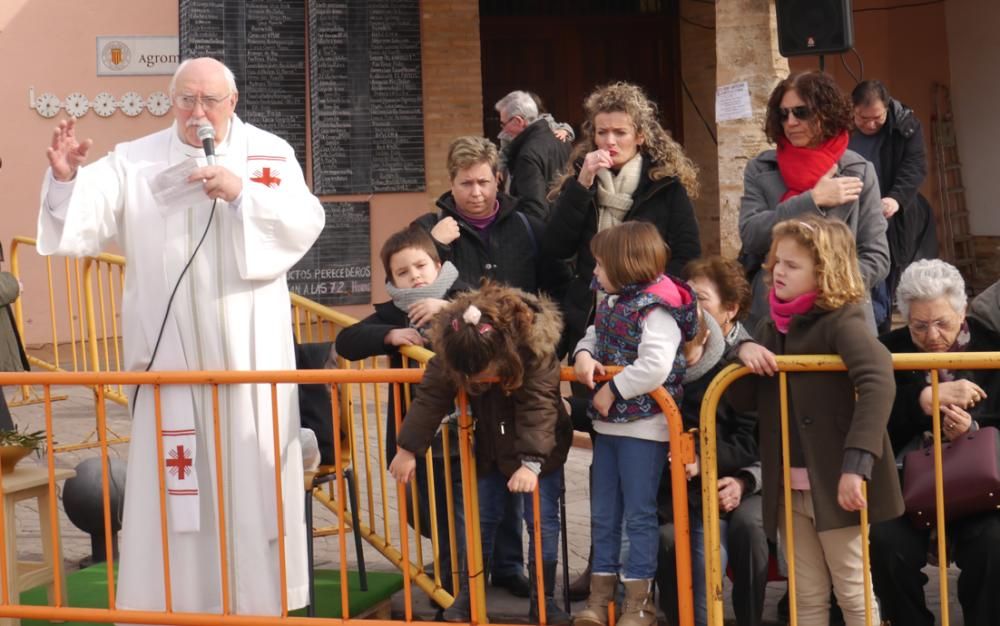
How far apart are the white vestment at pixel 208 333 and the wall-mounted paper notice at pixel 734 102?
486 cm

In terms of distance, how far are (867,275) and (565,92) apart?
8.50 metres

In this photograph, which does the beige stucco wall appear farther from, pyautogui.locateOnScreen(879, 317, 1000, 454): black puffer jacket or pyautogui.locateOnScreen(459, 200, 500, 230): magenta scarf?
pyautogui.locateOnScreen(879, 317, 1000, 454): black puffer jacket

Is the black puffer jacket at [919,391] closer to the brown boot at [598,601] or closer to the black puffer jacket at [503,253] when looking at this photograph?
the brown boot at [598,601]

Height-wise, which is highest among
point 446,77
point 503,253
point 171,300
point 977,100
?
point 446,77

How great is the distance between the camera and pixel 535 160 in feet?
25.8

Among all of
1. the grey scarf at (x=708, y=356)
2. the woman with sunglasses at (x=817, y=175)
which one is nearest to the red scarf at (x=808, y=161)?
the woman with sunglasses at (x=817, y=175)

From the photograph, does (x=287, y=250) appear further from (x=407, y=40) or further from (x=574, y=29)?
(x=574, y=29)

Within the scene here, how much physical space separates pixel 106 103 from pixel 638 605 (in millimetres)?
8149

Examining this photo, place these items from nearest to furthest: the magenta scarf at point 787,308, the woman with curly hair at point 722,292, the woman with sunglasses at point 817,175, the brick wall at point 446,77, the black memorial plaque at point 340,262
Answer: the magenta scarf at point 787,308
the woman with curly hair at point 722,292
the woman with sunglasses at point 817,175
the black memorial plaque at point 340,262
the brick wall at point 446,77

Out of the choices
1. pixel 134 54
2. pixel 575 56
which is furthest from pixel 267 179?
pixel 575 56

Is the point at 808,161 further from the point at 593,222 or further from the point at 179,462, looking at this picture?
the point at 179,462

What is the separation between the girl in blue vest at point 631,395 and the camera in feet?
15.6

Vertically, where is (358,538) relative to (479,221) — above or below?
below

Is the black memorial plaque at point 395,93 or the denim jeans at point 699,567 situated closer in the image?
the denim jeans at point 699,567
